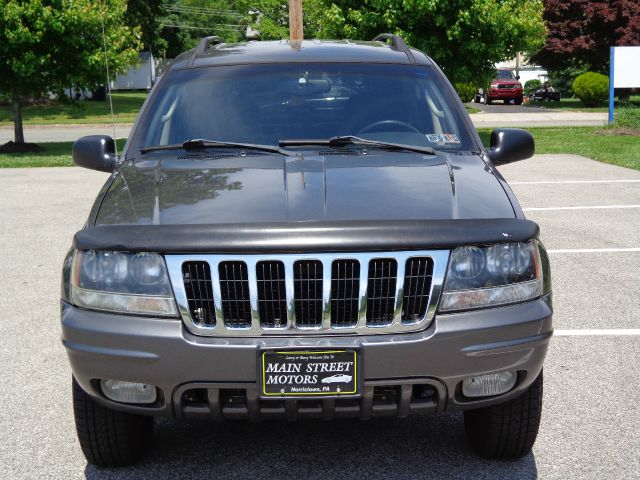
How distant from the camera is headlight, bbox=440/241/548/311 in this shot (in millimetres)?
3254

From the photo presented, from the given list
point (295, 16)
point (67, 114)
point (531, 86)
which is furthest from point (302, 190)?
point (531, 86)

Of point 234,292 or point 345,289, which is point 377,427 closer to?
point 345,289

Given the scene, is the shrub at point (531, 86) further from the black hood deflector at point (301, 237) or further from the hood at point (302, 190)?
the black hood deflector at point (301, 237)

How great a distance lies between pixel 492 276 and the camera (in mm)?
3303

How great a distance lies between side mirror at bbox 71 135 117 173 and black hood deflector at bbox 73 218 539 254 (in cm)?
128

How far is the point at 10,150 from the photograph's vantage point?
830 inches

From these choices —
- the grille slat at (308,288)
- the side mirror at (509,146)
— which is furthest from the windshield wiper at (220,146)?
the side mirror at (509,146)

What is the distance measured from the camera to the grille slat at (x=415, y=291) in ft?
10.6

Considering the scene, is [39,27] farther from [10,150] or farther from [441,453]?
[441,453]

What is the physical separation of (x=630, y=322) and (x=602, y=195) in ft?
20.2

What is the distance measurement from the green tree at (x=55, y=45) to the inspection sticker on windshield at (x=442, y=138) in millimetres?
15456

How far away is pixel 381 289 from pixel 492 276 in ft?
1.39

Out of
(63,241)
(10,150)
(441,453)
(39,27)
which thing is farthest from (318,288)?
(10,150)

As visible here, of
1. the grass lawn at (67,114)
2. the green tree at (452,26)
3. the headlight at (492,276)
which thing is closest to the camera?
the headlight at (492,276)
